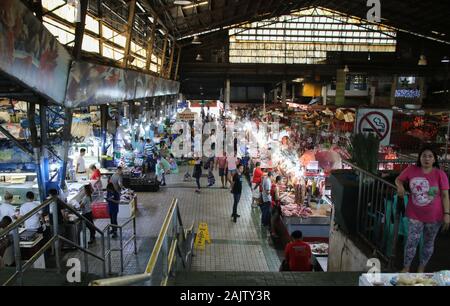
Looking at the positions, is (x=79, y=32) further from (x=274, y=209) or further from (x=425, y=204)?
(x=425, y=204)

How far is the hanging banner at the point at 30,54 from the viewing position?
407 centimetres

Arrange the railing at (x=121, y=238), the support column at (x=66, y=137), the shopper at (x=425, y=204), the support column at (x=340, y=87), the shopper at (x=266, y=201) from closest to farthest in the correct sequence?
1. the shopper at (x=425, y=204)
2. the railing at (x=121, y=238)
3. the support column at (x=66, y=137)
4. the shopper at (x=266, y=201)
5. the support column at (x=340, y=87)

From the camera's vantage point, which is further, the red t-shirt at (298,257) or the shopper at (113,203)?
the shopper at (113,203)

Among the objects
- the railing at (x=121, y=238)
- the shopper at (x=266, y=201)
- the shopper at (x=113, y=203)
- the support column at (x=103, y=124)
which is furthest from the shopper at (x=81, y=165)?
the shopper at (x=266, y=201)

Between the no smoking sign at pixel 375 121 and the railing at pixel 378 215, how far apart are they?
0.57m

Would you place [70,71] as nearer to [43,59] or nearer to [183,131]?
[43,59]

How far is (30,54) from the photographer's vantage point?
471 cm

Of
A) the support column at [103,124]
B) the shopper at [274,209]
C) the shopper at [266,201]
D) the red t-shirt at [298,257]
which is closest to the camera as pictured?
the red t-shirt at [298,257]

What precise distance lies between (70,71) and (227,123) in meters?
14.7

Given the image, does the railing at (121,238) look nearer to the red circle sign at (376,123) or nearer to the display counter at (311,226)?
the display counter at (311,226)

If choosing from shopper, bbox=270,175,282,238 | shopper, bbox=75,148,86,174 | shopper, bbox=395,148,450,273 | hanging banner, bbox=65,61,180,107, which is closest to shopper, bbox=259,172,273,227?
shopper, bbox=270,175,282,238

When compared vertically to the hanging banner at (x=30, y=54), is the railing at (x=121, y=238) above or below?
below

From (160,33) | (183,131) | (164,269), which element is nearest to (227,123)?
(183,131)
